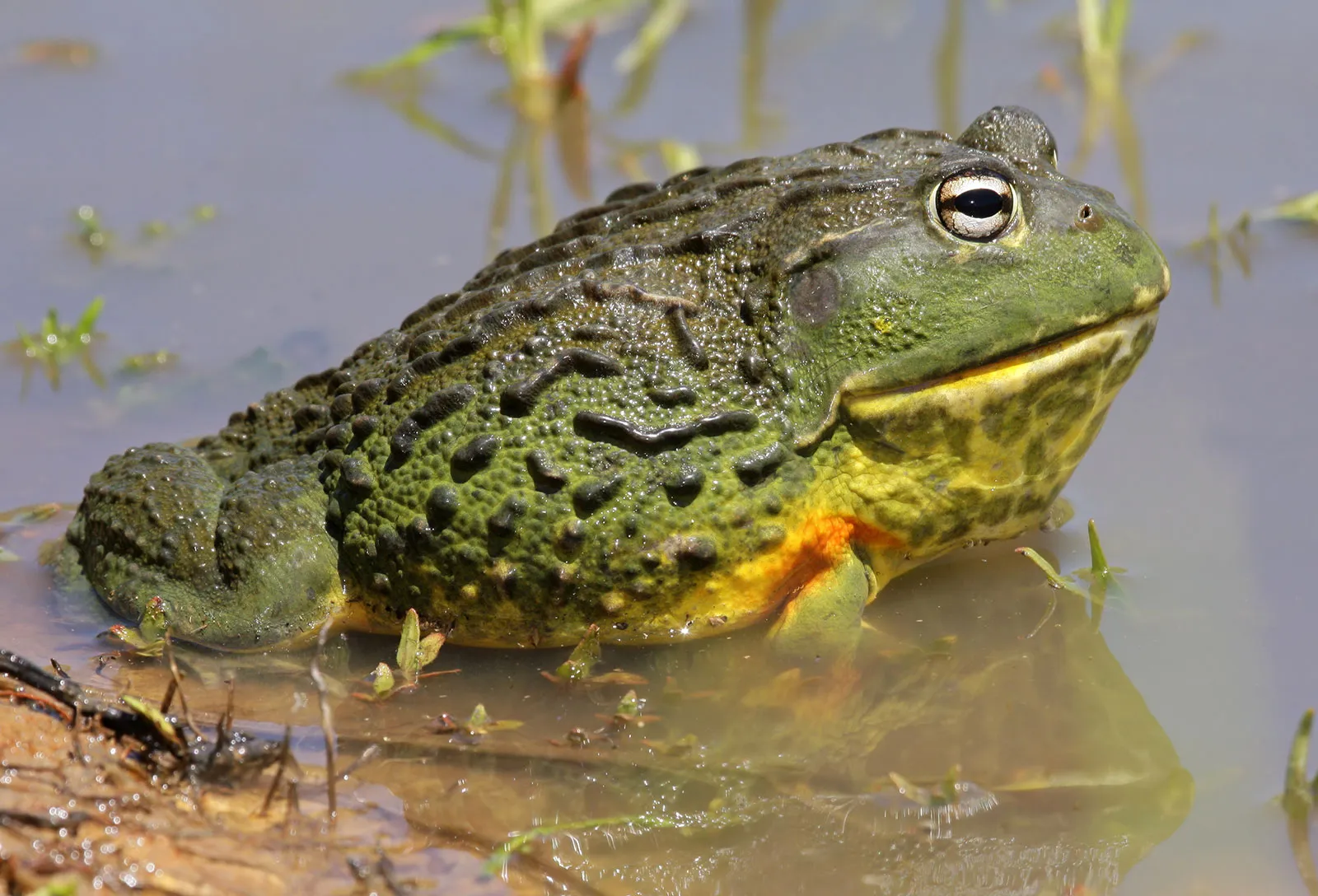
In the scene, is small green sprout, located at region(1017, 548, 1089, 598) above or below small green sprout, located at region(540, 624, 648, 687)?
above

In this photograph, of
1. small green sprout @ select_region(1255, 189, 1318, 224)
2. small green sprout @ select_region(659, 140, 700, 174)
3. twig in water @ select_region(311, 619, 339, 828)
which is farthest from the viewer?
small green sprout @ select_region(659, 140, 700, 174)

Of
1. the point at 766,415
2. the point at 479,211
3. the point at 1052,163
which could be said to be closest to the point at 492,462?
the point at 766,415

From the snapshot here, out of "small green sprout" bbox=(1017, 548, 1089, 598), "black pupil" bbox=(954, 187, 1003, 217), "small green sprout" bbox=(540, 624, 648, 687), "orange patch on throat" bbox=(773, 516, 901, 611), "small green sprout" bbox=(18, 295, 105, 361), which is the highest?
"black pupil" bbox=(954, 187, 1003, 217)

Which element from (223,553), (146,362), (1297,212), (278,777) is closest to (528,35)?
(146,362)

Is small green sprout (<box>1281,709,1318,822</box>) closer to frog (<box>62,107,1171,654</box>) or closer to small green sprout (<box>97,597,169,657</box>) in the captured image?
frog (<box>62,107,1171,654</box>)

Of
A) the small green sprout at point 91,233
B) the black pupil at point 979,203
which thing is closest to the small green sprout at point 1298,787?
the black pupil at point 979,203

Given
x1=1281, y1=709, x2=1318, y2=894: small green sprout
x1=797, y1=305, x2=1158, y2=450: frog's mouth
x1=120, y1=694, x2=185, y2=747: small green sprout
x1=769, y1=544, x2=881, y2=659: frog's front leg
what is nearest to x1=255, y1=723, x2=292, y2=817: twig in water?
x1=120, y1=694, x2=185, y2=747: small green sprout

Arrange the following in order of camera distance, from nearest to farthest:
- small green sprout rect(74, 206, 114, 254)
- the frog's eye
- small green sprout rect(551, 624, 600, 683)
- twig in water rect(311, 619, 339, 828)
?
twig in water rect(311, 619, 339, 828), the frog's eye, small green sprout rect(551, 624, 600, 683), small green sprout rect(74, 206, 114, 254)

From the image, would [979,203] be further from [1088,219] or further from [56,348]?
[56,348]

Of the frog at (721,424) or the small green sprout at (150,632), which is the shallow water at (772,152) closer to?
the small green sprout at (150,632)
